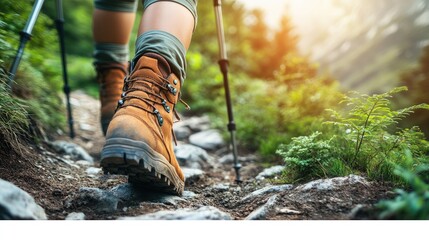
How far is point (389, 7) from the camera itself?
19.3 feet

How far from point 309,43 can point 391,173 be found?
10363 millimetres

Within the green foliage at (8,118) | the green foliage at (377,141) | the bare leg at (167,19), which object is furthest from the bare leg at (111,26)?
the green foliage at (377,141)

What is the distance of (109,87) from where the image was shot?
259cm

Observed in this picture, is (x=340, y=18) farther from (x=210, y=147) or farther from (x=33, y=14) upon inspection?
(x=33, y=14)

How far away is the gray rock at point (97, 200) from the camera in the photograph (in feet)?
5.03

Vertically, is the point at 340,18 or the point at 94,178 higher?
the point at 340,18

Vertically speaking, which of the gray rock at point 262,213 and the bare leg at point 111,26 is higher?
the bare leg at point 111,26

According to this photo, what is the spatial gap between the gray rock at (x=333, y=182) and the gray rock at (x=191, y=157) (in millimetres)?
1286

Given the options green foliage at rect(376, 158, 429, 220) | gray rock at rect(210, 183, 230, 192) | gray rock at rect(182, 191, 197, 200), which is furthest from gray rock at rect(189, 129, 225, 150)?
green foliage at rect(376, 158, 429, 220)

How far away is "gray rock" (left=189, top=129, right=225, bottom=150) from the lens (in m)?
3.66

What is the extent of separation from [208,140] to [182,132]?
38 centimetres

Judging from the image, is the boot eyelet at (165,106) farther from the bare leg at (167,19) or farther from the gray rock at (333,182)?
the gray rock at (333,182)

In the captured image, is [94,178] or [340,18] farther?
[340,18]
